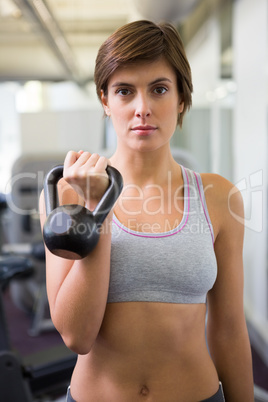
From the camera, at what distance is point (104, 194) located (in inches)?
26.8

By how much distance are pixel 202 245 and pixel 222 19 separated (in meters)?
3.91

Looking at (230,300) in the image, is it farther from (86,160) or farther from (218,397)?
(86,160)

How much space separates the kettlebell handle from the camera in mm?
671

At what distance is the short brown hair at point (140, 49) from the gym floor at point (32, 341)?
6.59ft

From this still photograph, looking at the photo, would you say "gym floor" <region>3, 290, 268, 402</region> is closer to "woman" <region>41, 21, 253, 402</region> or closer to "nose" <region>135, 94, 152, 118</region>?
"woman" <region>41, 21, 253, 402</region>

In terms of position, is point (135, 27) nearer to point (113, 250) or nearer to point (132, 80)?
point (132, 80)

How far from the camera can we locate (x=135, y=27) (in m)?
0.81

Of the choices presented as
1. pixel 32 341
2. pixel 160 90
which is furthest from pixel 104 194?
pixel 32 341

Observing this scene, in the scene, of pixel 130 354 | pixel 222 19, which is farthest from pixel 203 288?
pixel 222 19

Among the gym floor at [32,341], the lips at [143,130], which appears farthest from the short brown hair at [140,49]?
the gym floor at [32,341]

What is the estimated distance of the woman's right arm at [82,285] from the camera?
2.24ft

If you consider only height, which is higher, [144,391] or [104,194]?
[104,194]

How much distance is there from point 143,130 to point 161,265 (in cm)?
25

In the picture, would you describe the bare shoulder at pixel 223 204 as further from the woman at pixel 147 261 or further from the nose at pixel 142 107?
the nose at pixel 142 107
